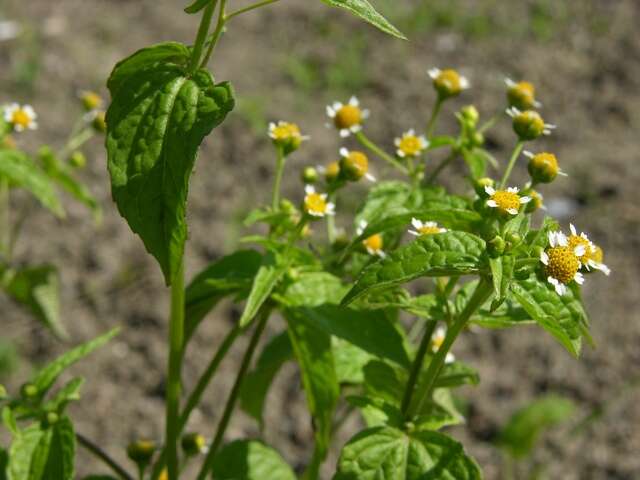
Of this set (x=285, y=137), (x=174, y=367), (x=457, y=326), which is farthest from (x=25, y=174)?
(x=457, y=326)

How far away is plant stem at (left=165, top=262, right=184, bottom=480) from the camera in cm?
173

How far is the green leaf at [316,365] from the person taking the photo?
1857mm

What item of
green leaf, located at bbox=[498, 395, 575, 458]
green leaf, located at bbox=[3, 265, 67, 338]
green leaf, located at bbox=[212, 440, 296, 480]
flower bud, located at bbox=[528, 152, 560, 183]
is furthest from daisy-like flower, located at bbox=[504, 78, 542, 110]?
green leaf, located at bbox=[498, 395, 575, 458]

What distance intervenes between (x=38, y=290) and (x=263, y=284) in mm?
1382

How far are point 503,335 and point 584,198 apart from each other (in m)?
0.92

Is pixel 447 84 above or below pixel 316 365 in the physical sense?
above

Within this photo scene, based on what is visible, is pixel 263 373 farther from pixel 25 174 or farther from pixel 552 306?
pixel 552 306

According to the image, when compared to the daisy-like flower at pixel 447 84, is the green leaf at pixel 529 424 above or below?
below

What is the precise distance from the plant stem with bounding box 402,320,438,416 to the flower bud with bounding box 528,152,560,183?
1.17 ft

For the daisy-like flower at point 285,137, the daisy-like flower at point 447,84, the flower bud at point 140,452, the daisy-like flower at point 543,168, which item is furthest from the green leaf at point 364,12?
the flower bud at point 140,452

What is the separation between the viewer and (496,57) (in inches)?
222

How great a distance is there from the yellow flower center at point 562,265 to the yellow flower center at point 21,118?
61.3 inches

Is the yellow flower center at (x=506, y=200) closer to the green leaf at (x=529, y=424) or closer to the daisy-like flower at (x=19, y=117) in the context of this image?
the daisy-like flower at (x=19, y=117)

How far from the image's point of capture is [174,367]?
1.85m
